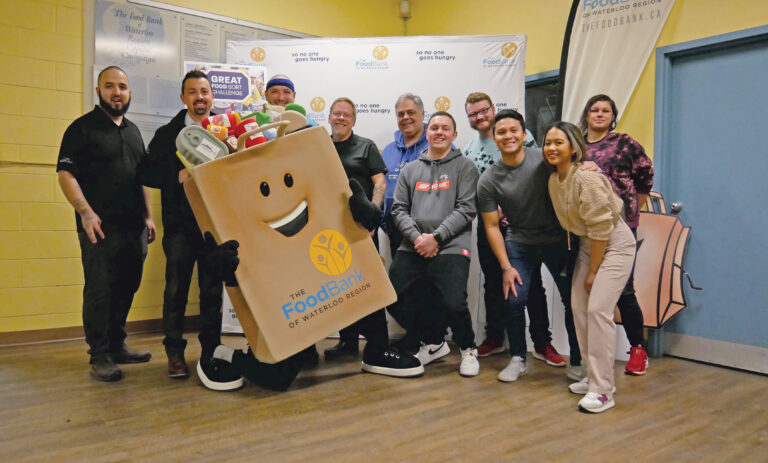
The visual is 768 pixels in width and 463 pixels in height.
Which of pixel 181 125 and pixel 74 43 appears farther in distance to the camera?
pixel 74 43

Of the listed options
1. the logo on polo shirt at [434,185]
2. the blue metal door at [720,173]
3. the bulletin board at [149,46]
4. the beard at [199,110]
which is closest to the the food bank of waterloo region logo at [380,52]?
the bulletin board at [149,46]

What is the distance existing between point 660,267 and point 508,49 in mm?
1637

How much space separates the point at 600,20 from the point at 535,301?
5.85 ft

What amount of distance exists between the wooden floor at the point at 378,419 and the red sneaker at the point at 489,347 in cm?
27

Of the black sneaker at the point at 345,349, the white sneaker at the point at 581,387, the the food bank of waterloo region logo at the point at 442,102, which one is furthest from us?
the the food bank of waterloo region logo at the point at 442,102

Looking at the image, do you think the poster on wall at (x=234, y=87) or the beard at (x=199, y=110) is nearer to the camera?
the beard at (x=199, y=110)

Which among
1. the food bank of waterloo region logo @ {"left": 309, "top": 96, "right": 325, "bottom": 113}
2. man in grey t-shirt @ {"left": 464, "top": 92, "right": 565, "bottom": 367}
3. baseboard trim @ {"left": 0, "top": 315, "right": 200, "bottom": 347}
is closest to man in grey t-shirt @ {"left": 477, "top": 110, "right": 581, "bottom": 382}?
man in grey t-shirt @ {"left": 464, "top": 92, "right": 565, "bottom": 367}

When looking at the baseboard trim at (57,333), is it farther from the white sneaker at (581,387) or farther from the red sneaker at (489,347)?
the white sneaker at (581,387)

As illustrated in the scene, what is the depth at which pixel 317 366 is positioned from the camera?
2770 millimetres

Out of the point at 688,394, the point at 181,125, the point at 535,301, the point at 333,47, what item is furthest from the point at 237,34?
the point at 688,394

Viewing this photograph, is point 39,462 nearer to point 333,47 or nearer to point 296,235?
point 296,235

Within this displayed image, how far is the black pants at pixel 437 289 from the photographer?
2621 mm

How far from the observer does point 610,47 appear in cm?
332

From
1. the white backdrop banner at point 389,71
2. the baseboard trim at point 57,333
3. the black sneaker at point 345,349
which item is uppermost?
the white backdrop banner at point 389,71
